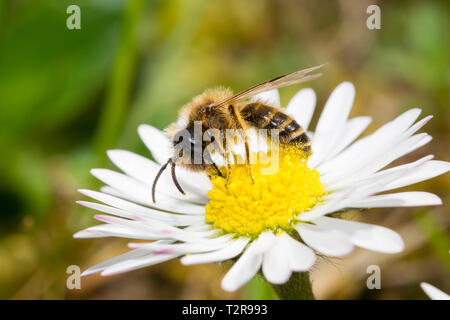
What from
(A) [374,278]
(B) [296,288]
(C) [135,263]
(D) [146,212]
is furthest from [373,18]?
(C) [135,263]

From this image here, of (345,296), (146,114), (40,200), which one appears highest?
(146,114)

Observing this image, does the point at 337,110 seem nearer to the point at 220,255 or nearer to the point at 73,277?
→ the point at 220,255

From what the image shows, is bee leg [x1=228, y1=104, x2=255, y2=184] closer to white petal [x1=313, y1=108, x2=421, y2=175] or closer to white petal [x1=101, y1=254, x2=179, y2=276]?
white petal [x1=313, y1=108, x2=421, y2=175]

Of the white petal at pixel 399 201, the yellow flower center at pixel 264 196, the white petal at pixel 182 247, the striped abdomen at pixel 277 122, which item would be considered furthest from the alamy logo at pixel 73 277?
the white petal at pixel 399 201

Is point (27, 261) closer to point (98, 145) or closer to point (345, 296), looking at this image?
point (98, 145)

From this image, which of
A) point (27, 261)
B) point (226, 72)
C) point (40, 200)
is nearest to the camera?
point (27, 261)

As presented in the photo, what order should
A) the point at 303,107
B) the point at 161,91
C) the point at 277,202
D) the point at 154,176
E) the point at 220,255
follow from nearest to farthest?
the point at 220,255 → the point at 277,202 → the point at 154,176 → the point at 303,107 → the point at 161,91

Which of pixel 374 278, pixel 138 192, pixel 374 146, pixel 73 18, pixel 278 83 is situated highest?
pixel 73 18

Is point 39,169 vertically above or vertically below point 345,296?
above
